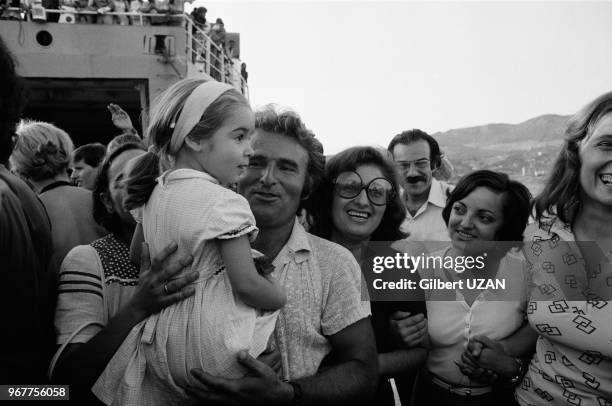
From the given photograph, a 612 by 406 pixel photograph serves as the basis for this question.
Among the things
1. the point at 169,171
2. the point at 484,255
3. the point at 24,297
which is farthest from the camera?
the point at 484,255

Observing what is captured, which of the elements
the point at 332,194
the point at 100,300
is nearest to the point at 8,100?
the point at 100,300

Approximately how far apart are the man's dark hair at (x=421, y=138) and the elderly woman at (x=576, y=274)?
2.04 m

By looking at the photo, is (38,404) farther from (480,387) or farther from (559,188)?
(559,188)

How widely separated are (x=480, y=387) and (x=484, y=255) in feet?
2.05

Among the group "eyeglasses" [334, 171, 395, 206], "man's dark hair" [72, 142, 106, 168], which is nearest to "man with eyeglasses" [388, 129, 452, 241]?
"eyeglasses" [334, 171, 395, 206]

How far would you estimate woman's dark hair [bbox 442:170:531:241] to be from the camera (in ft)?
8.04

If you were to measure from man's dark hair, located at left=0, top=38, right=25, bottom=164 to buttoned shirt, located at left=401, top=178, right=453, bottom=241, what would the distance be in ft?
9.48

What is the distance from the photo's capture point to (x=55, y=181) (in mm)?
3268

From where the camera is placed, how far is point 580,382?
5.94 ft

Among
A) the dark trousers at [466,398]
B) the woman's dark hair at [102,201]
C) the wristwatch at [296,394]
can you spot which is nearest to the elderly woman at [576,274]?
the dark trousers at [466,398]

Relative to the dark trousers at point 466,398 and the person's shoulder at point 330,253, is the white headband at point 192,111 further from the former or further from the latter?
the dark trousers at point 466,398

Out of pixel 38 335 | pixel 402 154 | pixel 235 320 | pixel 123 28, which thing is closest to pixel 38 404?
pixel 38 335

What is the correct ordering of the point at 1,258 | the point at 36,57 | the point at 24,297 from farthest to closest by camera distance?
the point at 36,57
the point at 24,297
the point at 1,258

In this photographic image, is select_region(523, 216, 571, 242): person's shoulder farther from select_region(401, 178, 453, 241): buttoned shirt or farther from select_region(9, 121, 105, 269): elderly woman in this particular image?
select_region(9, 121, 105, 269): elderly woman
